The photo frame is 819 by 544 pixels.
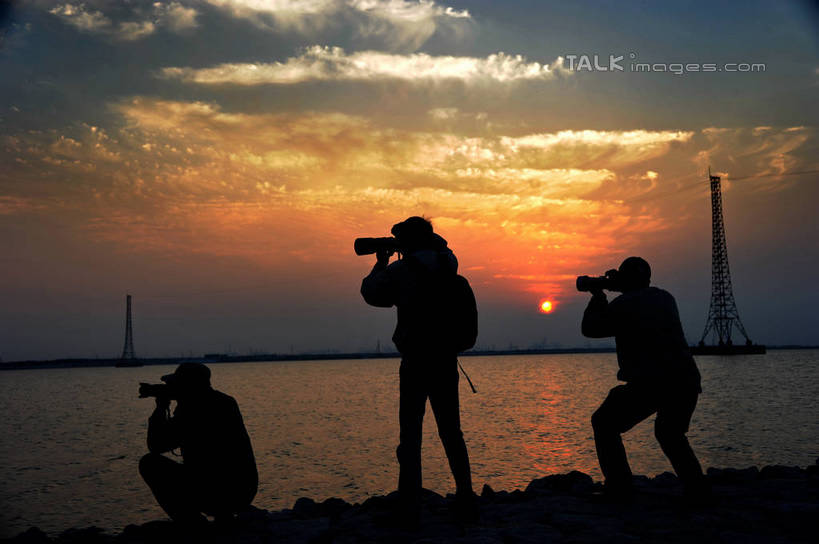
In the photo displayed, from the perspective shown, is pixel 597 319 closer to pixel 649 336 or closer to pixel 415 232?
pixel 649 336

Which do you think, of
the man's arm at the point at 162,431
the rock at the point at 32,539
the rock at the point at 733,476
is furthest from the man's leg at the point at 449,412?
the rock at the point at 32,539

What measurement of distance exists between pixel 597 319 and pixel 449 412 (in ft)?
5.59

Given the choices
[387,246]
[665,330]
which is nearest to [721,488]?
[665,330]

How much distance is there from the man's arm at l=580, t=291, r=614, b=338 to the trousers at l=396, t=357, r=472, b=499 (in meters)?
1.45

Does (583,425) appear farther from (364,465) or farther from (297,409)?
(297,409)

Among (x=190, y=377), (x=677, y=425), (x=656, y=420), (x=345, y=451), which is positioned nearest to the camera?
(x=190, y=377)

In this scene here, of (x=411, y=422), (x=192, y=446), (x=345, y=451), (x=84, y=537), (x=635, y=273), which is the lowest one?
(x=345, y=451)

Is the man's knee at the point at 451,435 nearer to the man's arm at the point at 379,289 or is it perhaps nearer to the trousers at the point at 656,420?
the man's arm at the point at 379,289

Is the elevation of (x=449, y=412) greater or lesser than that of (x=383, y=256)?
lesser

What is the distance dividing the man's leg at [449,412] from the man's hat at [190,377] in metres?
2.02

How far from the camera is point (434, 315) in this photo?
545 centimetres

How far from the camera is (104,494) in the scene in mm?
16266

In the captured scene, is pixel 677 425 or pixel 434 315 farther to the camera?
pixel 677 425

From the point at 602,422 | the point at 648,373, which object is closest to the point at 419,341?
the point at 602,422
